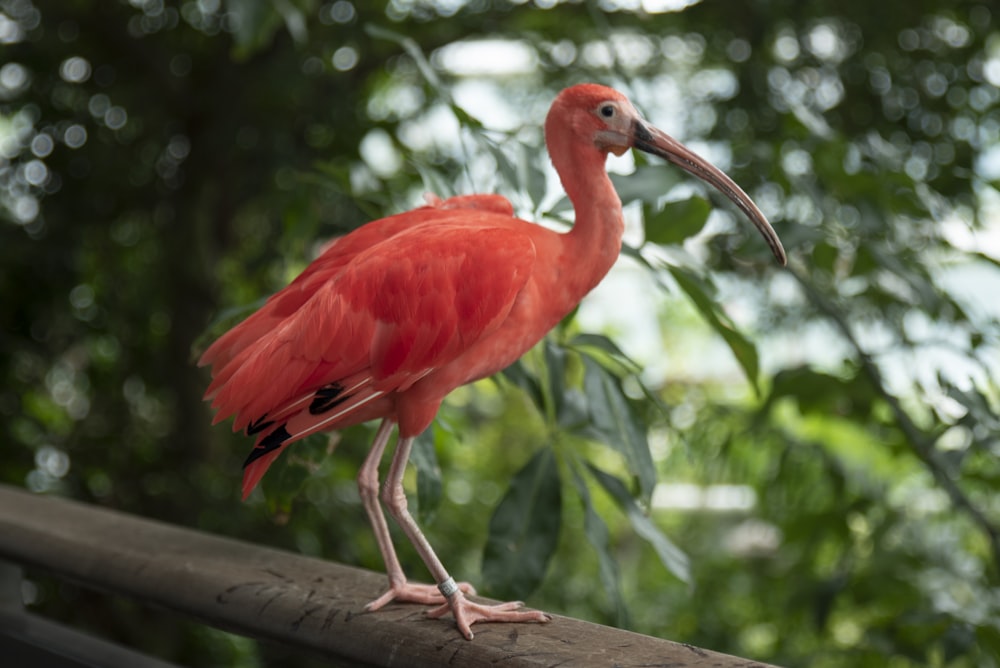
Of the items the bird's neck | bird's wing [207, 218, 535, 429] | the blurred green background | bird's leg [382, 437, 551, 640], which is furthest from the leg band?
the blurred green background

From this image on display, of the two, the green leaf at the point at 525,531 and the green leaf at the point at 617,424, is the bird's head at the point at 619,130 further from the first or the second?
the green leaf at the point at 525,531

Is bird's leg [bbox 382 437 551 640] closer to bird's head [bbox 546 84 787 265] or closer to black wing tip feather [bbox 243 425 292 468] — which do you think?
black wing tip feather [bbox 243 425 292 468]

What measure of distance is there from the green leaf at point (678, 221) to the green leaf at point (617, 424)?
0.19 meters

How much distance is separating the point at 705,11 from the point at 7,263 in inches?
74.2

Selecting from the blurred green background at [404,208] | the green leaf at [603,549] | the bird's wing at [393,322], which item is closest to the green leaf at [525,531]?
the green leaf at [603,549]

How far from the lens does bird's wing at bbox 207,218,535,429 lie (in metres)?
0.99

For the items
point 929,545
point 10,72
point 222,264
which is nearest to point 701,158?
point 929,545

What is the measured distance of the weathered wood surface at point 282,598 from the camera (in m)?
0.98

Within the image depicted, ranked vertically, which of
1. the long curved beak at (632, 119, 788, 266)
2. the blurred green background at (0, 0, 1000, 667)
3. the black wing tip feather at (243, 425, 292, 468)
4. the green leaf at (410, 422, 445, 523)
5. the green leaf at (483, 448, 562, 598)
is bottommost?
the blurred green background at (0, 0, 1000, 667)

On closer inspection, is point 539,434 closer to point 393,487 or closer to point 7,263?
point 7,263

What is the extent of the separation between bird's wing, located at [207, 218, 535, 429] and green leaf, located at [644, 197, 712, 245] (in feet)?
1.31

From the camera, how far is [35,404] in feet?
9.63

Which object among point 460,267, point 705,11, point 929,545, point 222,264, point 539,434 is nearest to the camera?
point 460,267

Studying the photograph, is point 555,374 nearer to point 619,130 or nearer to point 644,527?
point 644,527
